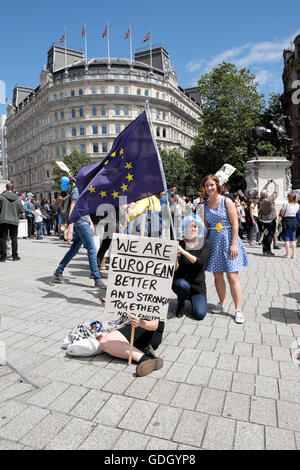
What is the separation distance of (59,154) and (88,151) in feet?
23.6

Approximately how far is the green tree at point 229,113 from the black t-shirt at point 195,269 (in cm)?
3705

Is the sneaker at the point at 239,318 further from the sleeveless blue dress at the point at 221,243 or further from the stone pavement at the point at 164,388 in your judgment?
the sleeveless blue dress at the point at 221,243

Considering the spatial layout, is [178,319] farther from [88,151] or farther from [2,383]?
[88,151]

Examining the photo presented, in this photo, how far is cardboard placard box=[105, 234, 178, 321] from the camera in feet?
11.3

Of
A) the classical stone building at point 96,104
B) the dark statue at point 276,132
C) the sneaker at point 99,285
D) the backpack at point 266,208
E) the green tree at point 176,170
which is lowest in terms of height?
the sneaker at point 99,285

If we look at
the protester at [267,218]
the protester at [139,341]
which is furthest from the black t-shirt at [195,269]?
the protester at [267,218]

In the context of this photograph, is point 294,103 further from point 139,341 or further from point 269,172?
point 139,341

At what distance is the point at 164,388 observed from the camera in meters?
3.07

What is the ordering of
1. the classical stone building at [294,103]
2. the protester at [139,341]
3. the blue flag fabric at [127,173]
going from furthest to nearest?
the classical stone building at [294,103] < the blue flag fabric at [127,173] < the protester at [139,341]

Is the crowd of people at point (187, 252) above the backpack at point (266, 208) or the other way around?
the other way around

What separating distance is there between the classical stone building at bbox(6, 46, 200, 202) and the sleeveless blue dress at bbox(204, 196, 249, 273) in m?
66.9

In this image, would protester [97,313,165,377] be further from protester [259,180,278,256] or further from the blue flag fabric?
protester [259,180,278,256]

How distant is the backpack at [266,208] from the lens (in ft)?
34.0

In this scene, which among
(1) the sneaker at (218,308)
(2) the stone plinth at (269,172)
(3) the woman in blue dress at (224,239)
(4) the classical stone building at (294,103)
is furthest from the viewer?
(4) the classical stone building at (294,103)
